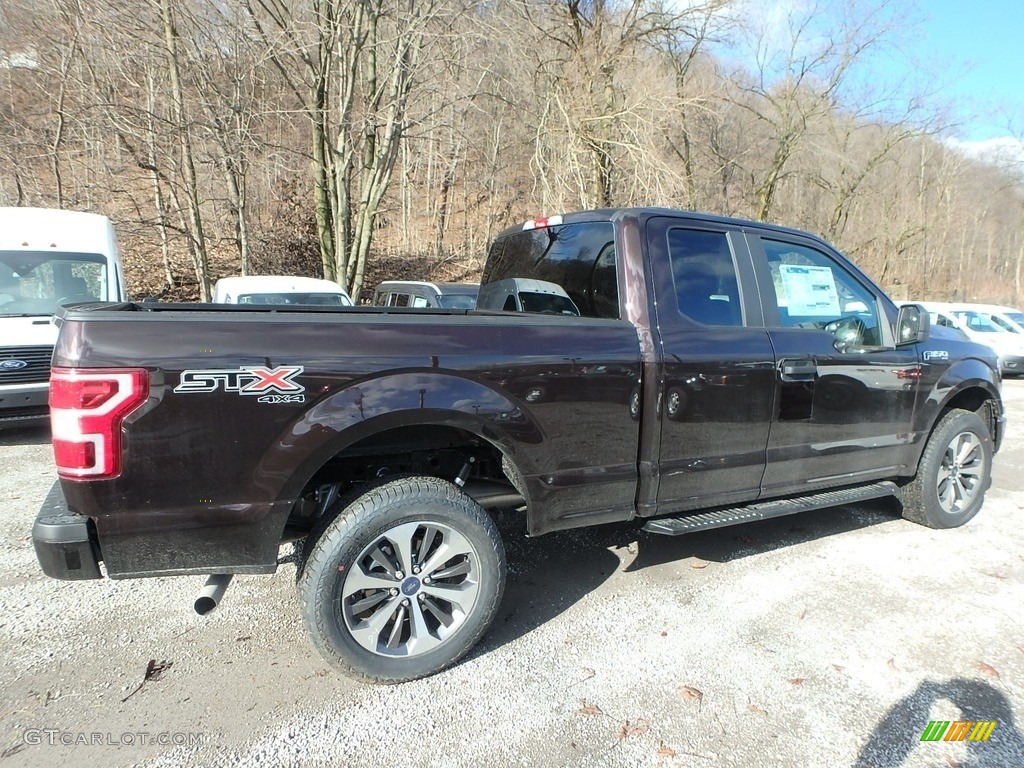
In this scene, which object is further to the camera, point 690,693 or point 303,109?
point 303,109

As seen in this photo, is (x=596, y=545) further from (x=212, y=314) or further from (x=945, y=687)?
(x=212, y=314)

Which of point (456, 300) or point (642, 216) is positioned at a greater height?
point (642, 216)

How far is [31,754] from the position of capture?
7.30 feet

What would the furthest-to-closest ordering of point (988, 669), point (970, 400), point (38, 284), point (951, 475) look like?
point (38, 284), point (970, 400), point (951, 475), point (988, 669)

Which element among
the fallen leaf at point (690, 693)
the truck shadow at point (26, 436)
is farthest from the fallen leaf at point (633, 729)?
the truck shadow at point (26, 436)

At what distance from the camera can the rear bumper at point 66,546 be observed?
217 centimetres

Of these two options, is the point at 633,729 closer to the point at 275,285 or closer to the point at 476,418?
the point at 476,418

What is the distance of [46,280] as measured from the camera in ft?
22.4

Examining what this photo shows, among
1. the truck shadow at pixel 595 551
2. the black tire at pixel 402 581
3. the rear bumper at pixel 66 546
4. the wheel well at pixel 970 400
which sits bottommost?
the truck shadow at pixel 595 551

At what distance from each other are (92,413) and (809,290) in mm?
3764

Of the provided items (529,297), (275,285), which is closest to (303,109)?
(275,285)

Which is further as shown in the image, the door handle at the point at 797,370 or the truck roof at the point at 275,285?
the truck roof at the point at 275,285

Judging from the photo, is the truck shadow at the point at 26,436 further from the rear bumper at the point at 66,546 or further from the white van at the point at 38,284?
the rear bumper at the point at 66,546

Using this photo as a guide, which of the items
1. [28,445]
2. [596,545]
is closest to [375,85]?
[28,445]
